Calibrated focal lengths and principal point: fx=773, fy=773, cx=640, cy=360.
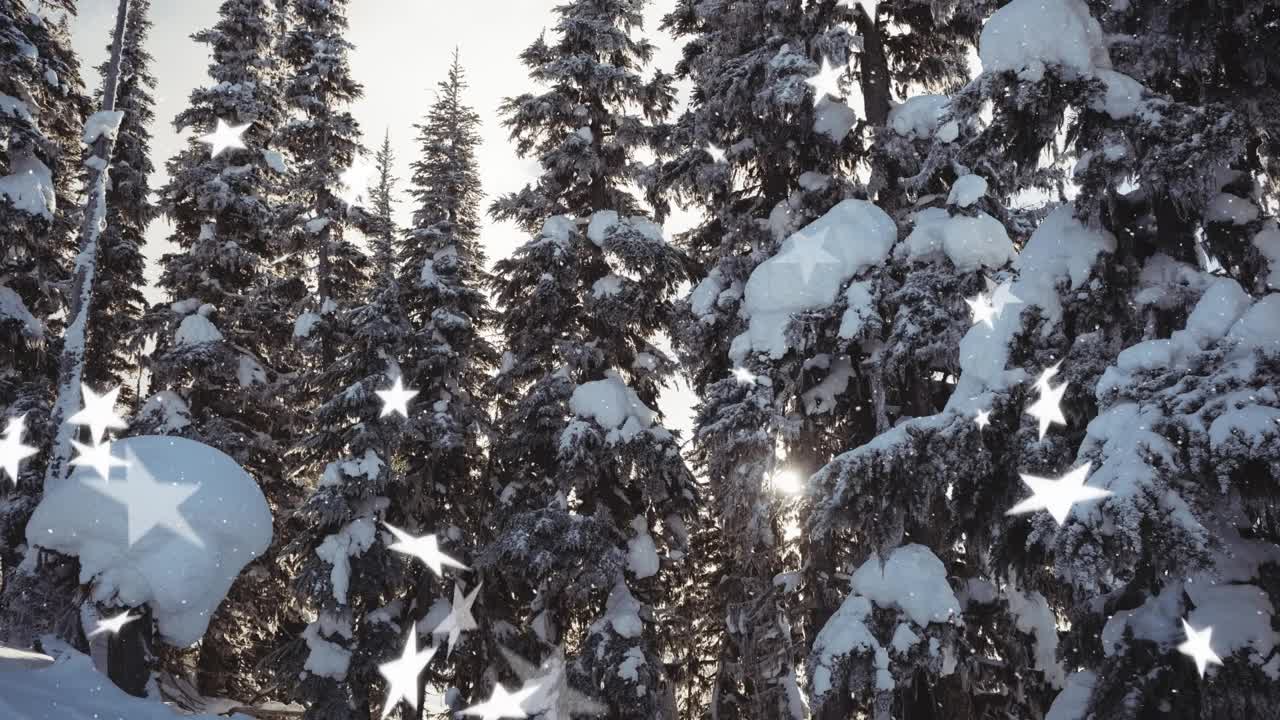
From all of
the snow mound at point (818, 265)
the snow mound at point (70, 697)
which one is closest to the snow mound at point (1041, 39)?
the snow mound at point (818, 265)

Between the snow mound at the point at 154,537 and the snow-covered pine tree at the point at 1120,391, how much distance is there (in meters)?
5.87

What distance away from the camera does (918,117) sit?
909 cm

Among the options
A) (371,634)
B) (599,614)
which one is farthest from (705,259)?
(371,634)

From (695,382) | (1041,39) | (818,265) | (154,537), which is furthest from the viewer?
(695,382)

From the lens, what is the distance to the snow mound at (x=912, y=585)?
7.29 m

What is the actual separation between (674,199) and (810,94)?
3906mm

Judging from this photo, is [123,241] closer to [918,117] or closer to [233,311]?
Answer: [233,311]

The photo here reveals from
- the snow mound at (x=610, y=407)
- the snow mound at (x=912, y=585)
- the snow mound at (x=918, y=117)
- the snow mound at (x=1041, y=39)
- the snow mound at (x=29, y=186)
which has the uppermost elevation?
the snow mound at (x=29, y=186)

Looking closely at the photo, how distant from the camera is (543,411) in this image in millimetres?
13414

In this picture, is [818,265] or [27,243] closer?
[818,265]

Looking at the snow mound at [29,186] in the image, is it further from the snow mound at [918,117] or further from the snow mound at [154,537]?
the snow mound at [918,117]

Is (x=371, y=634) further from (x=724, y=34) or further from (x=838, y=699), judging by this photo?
(x=724, y=34)

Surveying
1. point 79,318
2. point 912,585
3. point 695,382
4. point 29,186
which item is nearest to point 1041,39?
point 912,585

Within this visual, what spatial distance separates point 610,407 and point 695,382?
1.52 metres
